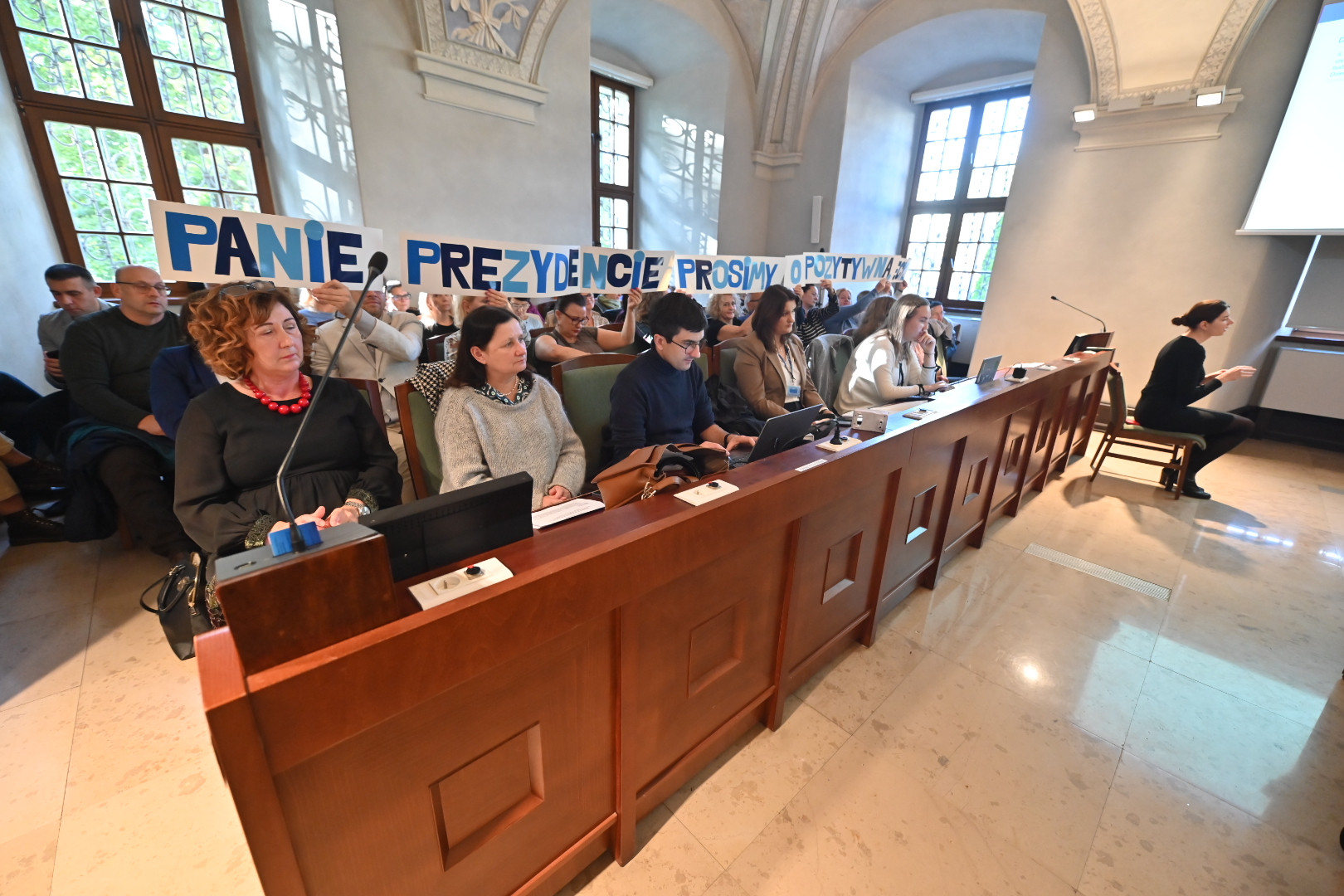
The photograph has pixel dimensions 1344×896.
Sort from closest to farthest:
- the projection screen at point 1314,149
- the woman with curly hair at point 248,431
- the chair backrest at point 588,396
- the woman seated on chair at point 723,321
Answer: the woman with curly hair at point 248,431, the chair backrest at point 588,396, the projection screen at point 1314,149, the woman seated on chair at point 723,321

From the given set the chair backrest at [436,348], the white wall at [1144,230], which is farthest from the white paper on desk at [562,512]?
the white wall at [1144,230]

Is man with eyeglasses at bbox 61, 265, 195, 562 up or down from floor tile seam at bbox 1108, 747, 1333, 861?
up

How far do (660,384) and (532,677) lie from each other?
1.18m

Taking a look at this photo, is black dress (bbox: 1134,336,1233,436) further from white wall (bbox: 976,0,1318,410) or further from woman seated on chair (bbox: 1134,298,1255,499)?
white wall (bbox: 976,0,1318,410)

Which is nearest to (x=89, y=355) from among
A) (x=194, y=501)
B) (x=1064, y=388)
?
(x=194, y=501)

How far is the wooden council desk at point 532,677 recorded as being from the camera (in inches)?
23.7

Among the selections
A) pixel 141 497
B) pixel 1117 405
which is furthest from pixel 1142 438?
pixel 141 497

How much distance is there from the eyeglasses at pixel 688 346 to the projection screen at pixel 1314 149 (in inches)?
184

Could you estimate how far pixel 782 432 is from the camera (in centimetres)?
142

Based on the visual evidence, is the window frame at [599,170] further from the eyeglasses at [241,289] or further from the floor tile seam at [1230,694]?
the floor tile seam at [1230,694]

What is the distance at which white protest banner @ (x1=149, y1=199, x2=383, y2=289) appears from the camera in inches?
63.9

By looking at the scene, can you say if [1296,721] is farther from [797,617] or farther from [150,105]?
[150,105]

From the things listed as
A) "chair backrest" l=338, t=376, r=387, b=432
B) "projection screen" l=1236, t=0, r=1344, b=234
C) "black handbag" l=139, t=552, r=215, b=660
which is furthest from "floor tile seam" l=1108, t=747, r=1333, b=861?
"projection screen" l=1236, t=0, r=1344, b=234

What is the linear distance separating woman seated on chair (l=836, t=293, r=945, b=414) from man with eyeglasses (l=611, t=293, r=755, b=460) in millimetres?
1136
